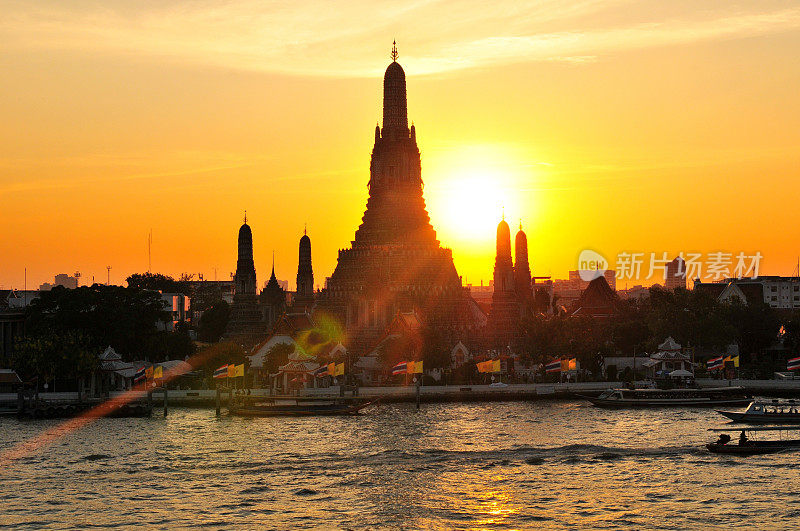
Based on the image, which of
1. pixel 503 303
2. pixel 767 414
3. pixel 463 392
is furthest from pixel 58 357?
pixel 503 303

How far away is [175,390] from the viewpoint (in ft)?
402

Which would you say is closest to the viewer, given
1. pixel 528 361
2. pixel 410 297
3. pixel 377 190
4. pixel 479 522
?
pixel 479 522

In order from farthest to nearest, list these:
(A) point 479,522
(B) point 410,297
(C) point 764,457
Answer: (B) point 410,297, (C) point 764,457, (A) point 479,522

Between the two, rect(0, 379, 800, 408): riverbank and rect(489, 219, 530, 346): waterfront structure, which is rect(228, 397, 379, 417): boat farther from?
rect(489, 219, 530, 346): waterfront structure

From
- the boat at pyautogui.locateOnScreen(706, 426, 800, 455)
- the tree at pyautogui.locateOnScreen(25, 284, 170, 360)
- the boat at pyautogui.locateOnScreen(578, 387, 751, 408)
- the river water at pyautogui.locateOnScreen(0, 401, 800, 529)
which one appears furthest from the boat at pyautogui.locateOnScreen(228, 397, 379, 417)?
the boat at pyautogui.locateOnScreen(706, 426, 800, 455)

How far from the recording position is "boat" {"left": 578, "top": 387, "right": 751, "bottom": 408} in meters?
112

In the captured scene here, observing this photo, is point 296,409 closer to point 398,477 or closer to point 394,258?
point 398,477

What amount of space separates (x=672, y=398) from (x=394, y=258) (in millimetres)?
62594

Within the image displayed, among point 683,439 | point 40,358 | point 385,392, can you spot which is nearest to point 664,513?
point 683,439

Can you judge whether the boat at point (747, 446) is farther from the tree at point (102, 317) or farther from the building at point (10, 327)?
the building at point (10, 327)

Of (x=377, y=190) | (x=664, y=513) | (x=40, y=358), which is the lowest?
(x=664, y=513)

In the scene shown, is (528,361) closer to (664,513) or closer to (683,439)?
(683,439)

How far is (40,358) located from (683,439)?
195ft

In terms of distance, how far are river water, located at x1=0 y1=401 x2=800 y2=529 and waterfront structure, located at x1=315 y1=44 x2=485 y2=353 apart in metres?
63.9
